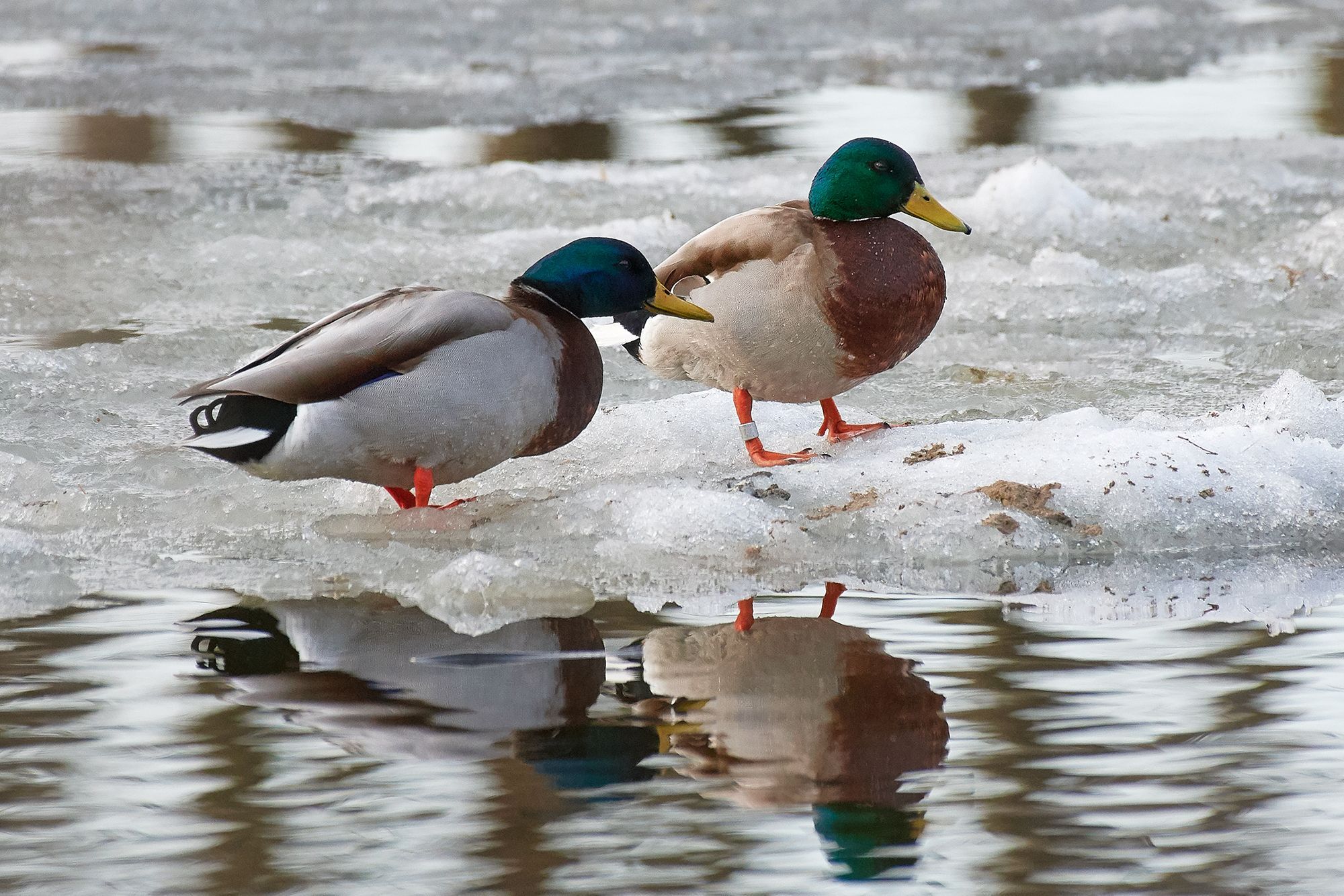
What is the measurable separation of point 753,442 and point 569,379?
0.66 metres

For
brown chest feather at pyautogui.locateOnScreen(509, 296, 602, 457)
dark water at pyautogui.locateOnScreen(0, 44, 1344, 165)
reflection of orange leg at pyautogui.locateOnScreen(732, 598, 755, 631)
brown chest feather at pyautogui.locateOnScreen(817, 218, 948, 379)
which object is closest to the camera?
reflection of orange leg at pyautogui.locateOnScreen(732, 598, 755, 631)

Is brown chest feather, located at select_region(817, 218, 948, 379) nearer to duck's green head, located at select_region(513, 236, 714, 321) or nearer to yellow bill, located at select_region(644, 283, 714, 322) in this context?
yellow bill, located at select_region(644, 283, 714, 322)

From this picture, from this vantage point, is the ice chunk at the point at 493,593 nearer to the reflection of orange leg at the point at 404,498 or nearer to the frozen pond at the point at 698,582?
the frozen pond at the point at 698,582

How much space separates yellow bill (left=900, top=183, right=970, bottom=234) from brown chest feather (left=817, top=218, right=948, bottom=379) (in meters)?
0.07

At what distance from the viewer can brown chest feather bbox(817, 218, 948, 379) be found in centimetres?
373

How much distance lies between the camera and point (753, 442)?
3967 millimetres

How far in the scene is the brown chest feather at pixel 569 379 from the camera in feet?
11.3

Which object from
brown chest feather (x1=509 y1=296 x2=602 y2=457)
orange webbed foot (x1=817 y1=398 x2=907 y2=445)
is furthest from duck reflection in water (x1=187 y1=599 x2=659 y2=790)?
orange webbed foot (x1=817 y1=398 x2=907 y2=445)

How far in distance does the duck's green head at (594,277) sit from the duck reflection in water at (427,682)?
85 cm

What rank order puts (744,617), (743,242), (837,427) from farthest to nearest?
(837,427) → (743,242) → (744,617)

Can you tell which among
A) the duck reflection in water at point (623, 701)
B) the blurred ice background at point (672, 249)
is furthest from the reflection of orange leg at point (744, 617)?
the blurred ice background at point (672, 249)

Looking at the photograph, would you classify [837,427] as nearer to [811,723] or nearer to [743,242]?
[743,242]

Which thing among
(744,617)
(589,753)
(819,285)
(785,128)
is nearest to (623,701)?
(589,753)

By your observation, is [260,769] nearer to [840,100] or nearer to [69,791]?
[69,791]
